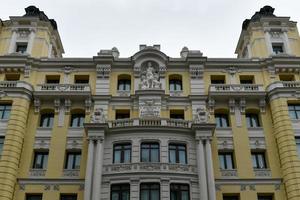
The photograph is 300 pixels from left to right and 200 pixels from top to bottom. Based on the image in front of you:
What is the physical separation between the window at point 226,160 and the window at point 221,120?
2.97 meters

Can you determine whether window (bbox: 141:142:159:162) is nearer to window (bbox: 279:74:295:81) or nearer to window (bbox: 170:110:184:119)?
window (bbox: 170:110:184:119)

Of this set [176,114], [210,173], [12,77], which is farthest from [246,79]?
[12,77]

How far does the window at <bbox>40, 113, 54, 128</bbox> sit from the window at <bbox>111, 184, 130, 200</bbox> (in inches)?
389

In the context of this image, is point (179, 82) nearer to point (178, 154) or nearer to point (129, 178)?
point (178, 154)

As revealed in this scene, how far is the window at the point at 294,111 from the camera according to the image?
39.1m

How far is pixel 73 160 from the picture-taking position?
122 feet

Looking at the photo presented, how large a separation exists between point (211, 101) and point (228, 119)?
2.42m

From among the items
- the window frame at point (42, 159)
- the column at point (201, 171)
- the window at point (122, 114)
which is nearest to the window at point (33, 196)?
the window frame at point (42, 159)

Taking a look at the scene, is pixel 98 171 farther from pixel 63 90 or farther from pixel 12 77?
pixel 12 77

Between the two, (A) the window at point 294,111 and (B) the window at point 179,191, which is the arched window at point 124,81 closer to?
(B) the window at point 179,191

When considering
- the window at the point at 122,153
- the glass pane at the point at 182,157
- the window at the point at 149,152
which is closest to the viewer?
the window at the point at 149,152

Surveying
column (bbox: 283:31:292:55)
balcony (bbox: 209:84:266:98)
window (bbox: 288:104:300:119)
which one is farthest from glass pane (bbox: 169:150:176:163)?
column (bbox: 283:31:292:55)

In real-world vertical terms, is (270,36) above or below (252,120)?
above

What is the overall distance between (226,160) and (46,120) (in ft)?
58.1
